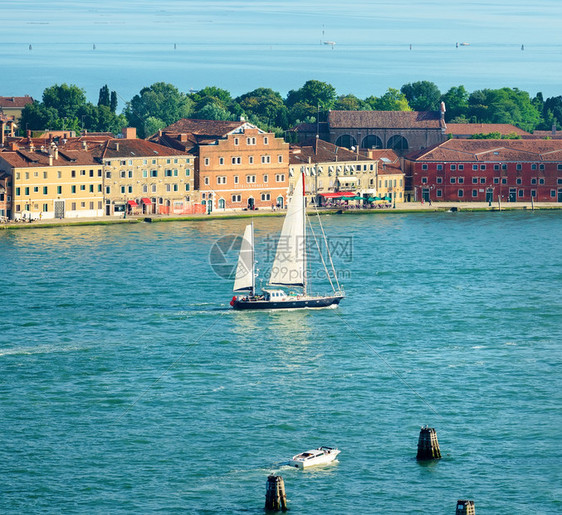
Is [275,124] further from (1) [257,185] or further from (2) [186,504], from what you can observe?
(2) [186,504]

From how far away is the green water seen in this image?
3712cm

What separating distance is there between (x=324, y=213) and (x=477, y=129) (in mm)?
46377

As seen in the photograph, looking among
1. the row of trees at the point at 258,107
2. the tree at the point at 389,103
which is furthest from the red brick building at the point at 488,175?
the tree at the point at 389,103

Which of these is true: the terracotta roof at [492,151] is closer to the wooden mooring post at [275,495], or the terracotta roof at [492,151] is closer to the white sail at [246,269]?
the white sail at [246,269]

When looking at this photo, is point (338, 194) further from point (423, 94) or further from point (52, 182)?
point (423, 94)

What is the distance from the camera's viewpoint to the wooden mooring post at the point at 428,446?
1537 inches

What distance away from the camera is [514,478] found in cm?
3788

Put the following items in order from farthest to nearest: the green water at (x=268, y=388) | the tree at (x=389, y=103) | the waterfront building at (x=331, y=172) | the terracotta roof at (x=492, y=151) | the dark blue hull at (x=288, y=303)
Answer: the tree at (x=389, y=103) < the terracotta roof at (x=492, y=151) < the waterfront building at (x=331, y=172) < the dark blue hull at (x=288, y=303) < the green water at (x=268, y=388)

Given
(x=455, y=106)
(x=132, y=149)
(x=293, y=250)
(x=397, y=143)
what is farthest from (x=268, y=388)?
(x=455, y=106)

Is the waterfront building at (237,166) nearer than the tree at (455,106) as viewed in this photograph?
Yes

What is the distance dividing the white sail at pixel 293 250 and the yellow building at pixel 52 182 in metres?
38.8

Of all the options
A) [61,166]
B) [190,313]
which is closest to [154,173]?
[61,166]

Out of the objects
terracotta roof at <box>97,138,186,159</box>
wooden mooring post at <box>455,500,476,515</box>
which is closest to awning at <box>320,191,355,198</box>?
terracotta roof at <box>97,138,186,159</box>

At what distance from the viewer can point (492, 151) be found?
120500 millimetres
